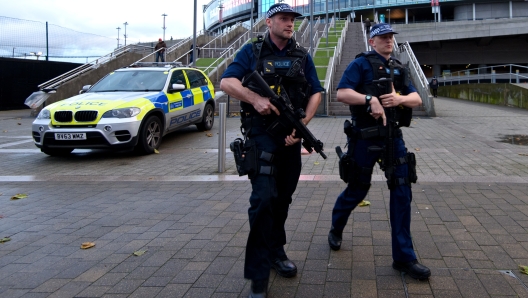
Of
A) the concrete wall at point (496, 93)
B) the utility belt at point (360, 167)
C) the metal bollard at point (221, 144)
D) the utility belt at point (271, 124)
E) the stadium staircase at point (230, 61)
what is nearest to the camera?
the utility belt at point (271, 124)

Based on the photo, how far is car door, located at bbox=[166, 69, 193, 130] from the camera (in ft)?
33.3

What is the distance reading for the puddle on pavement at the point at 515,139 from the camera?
9859 millimetres

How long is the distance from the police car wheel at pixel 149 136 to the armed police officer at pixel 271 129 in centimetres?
595

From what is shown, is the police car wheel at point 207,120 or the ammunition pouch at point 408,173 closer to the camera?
the ammunition pouch at point 408,173

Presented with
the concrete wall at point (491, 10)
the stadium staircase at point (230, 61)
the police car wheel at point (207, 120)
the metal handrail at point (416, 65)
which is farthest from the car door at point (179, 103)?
the concrete wall at point (491, 10)

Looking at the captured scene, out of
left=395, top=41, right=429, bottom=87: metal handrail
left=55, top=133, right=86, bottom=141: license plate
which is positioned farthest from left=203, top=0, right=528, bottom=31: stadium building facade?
left=55, top=133, right=86, bottom=141: license plate

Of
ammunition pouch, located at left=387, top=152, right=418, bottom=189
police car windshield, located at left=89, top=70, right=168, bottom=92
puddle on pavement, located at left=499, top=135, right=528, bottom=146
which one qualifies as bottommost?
ammunition pouch, located at left=387, top=152, right=418, bottom=189

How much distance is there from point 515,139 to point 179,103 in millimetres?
7297

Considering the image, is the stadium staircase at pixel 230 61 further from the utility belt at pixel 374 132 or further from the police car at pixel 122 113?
the utility belt at pixel 374 132

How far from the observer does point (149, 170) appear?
25.8 ft

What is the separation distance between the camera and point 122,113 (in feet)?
28.4

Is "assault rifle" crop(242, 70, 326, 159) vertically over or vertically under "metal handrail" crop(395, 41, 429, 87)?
under

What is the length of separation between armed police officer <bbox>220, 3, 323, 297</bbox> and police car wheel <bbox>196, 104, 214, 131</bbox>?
886cm

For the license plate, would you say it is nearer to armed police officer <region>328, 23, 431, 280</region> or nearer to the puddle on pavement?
armed police officer <region>328, 23, 431, 280</region>
